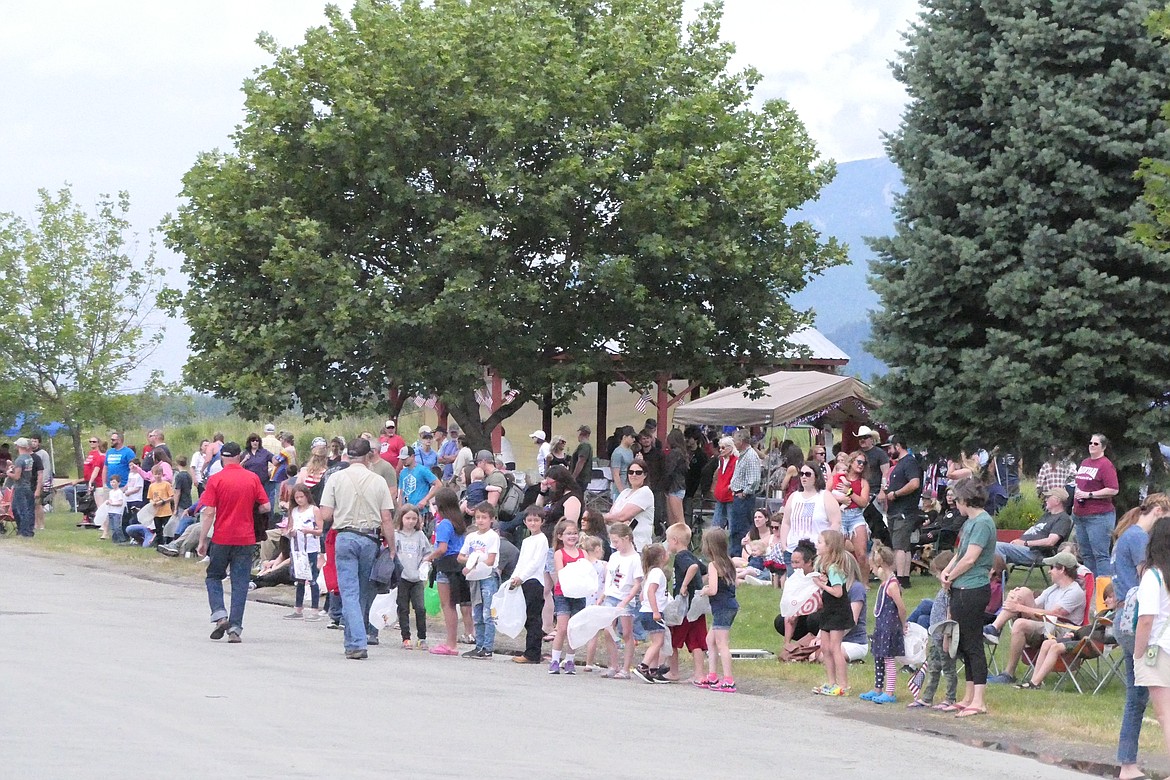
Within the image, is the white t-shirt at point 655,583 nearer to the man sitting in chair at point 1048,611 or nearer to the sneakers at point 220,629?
the man sitting in chair at point 1048,611

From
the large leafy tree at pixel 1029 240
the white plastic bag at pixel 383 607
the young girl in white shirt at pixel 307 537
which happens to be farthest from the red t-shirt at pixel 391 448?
the white plastic bag at pixel 383 607

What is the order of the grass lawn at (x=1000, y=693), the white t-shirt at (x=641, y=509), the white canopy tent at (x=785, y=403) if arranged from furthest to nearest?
the white canopy tent at (x=785, y=403) → the white t-shirt at (x=641, y=509) → the grass lawn at (x=1000, y=693)

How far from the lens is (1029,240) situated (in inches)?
763

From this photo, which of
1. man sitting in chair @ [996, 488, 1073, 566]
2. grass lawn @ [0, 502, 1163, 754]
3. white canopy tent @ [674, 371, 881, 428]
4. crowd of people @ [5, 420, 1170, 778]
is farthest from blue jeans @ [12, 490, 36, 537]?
man sitting in chair @ [996, 488, 1073, 566]

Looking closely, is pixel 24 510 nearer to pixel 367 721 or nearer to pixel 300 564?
pixel 300 564

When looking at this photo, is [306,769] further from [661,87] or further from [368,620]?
[661,87]

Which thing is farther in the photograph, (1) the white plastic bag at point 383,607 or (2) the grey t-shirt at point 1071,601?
(1) the white plastic bag at point 383,607

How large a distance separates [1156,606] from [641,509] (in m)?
8.65

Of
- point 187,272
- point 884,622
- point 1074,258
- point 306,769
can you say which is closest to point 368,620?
point 884,622

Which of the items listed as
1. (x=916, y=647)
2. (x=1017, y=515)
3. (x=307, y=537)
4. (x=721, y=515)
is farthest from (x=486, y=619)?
(x=1017, y=515)

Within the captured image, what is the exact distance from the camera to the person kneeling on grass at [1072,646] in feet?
42.7

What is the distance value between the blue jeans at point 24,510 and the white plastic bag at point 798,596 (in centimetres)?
1821

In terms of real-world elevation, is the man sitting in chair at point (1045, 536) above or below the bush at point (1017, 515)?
below

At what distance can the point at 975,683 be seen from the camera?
12.1 meters
